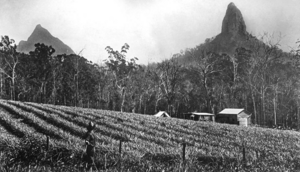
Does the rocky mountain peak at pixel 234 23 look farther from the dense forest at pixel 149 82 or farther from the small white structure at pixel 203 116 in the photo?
the small white structure at pixel 203 116

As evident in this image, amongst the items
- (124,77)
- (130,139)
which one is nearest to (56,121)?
(130,139)

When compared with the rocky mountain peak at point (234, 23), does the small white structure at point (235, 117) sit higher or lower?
lower

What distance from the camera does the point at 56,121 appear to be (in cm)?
2869

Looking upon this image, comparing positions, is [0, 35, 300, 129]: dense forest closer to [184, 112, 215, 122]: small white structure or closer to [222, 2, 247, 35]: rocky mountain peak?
[184, 112, 215, 122]: small white structure

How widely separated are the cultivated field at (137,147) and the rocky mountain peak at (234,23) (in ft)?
377

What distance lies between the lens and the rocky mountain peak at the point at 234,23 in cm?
13350

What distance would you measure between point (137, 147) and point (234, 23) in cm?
13310

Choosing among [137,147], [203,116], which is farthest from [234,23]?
[137,147]

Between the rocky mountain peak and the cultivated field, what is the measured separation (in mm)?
114844

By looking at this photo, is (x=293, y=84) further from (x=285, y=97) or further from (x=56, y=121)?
(x=56, y=121)

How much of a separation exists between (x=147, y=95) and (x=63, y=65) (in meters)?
24.7

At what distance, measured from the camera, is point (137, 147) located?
1593cm

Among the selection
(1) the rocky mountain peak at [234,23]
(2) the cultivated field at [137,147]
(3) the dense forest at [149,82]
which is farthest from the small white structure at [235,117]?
(1) the rocky mountain peak at [234,23]

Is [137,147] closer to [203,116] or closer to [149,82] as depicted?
[203,116]
